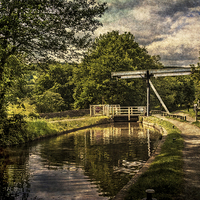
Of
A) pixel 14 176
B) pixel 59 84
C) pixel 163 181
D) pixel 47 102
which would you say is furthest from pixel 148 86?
pixel 59 84

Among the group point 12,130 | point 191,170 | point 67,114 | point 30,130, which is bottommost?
point 191,170

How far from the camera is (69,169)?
12.0 meters

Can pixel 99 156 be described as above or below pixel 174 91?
below

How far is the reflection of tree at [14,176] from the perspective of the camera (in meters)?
8.91

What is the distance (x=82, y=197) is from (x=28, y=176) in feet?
12.2

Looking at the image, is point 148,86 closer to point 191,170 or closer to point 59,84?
point 191,170

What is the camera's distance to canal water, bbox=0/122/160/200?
8.94 metres

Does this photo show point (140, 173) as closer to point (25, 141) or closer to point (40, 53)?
point (40, 53)

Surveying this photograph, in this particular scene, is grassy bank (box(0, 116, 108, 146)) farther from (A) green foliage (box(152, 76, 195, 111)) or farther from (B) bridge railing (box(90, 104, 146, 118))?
(A) green foliage (box(152, 76, 195, 111))

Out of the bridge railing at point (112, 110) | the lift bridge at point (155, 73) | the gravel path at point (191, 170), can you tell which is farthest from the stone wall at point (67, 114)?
the gravel path at point (191, 170)

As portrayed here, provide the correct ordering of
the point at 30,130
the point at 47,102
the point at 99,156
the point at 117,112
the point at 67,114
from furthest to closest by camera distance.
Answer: the point at 47,102 < the point at 117,112 < the point at 67,114 < the point at 30,130 < the point at 99,156

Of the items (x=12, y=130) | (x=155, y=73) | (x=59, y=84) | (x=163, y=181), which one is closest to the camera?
(x=163, y=181)

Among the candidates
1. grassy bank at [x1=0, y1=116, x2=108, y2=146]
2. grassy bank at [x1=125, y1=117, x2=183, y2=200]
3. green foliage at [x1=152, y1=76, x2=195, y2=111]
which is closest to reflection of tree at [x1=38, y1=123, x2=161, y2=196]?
grassy bank at [x1=125, y1=117, x2=183, y2=200]

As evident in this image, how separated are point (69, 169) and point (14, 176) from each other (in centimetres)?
250
